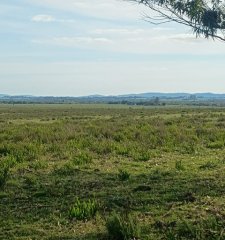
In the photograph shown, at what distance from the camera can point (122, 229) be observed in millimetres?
7477

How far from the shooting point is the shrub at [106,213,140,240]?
7.41m

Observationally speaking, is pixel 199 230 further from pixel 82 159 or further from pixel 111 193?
pixel 82 159

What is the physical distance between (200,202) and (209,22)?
466 centimetres

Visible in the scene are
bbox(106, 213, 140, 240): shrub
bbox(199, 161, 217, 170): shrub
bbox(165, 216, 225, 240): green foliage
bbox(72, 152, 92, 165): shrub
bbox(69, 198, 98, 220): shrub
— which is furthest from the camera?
bbox(72, 152, 92, 165): shrub

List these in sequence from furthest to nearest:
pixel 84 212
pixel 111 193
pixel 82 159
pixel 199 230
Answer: pixel 82 159 → pixel 111 193 → pixel 84 212 → pixel 199 230

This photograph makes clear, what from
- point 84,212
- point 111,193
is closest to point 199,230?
point 84,212

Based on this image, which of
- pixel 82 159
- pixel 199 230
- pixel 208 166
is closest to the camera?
pixel 199 230

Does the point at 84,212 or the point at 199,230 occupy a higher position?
the point at 199,230

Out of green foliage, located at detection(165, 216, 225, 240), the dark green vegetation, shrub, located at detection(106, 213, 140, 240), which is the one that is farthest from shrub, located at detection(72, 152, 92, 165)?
shrub, located at detection(106, 213, 140, 240)

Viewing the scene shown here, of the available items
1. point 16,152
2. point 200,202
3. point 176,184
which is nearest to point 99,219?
point 200,202

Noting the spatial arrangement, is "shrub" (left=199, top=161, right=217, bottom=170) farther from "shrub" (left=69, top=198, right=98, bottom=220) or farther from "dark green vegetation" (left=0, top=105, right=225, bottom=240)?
"shrub" (left=69, top=198, right=98, bottom=220)

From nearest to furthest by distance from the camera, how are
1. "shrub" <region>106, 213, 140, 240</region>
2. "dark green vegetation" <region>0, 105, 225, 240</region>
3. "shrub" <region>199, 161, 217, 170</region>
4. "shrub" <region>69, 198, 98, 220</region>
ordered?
"shrub" <region>106, 213, 140, 240</region> < "dark green vegetation" <region>0, 105, 225, 240</region> < "shrub" <region>69, 198, 98, 220</region> < "shrub" <region>199, 161, 217, 170</region>

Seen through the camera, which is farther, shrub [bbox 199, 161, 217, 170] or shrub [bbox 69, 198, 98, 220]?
shrub [bbox 199, 161, 217, 170]

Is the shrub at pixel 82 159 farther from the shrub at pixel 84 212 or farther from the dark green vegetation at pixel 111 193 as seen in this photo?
the shrub at pixel 84 212
